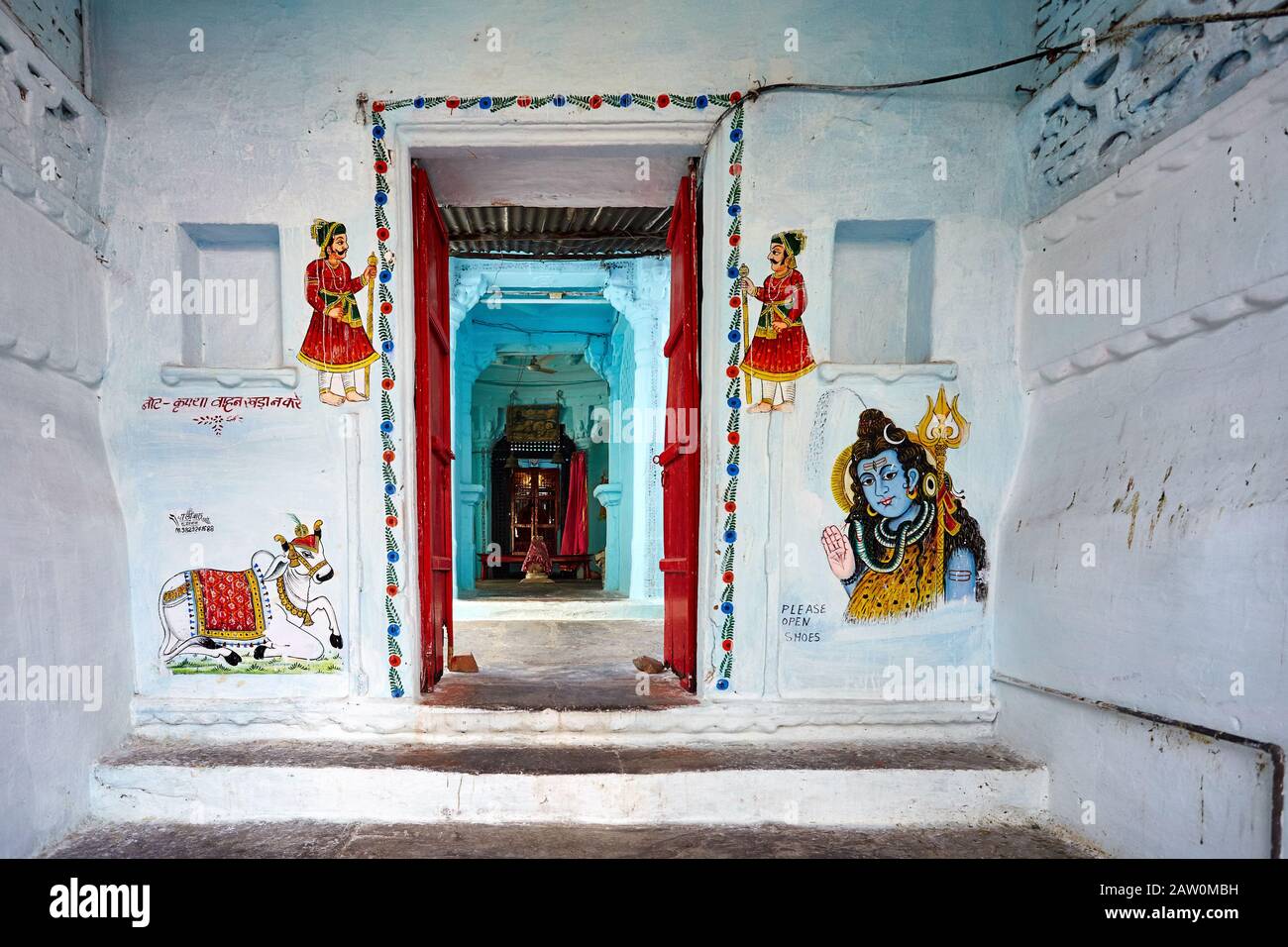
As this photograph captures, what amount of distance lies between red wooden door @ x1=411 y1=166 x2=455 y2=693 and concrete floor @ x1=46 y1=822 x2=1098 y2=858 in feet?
2.80

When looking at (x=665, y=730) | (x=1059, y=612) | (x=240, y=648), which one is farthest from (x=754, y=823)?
(x=240, y=648)

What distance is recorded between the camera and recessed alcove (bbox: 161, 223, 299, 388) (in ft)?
10.7

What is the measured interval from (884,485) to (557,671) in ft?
7.01

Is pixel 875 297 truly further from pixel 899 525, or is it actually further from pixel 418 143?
pixel 418 143

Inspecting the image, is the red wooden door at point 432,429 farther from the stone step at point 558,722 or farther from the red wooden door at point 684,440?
the red wooden door at point 684,440

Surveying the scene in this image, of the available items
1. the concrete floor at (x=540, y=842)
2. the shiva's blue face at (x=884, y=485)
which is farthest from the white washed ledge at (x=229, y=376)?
the shiva's blue face at (x=884, y=485)

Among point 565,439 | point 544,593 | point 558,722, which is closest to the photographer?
point 558,722

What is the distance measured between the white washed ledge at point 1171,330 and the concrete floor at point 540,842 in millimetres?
1957

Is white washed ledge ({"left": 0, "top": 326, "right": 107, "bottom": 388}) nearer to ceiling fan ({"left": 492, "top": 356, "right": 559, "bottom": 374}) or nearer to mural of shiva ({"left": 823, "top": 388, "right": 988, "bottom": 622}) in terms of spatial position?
mural of shiva ({"left": 823, "top": 388, "right": 988, "bottom": 622})

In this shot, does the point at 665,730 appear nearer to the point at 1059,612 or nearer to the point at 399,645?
the point at 399,645

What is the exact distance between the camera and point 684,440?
11.6 ft

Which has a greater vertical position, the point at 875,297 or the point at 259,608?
the point at 875,297

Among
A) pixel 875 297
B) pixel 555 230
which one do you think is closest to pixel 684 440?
pixel 875 297

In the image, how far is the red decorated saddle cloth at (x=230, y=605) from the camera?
313 centimetres
